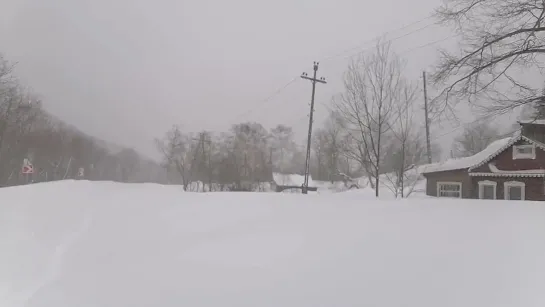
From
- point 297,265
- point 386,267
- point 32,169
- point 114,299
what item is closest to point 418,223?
point 386,267

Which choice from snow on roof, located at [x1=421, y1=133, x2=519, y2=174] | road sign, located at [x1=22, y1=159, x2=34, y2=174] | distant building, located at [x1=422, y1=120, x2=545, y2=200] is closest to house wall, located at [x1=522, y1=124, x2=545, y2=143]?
distant building, located at [x1=422, y1=120, x2=545, y2=200]

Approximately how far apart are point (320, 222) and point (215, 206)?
3.43 ft

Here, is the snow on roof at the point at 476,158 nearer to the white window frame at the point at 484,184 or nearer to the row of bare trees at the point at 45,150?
the white window frame at the point at 484,184

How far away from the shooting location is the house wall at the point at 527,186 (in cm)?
421

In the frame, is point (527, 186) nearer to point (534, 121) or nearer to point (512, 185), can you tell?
point (512, 185)

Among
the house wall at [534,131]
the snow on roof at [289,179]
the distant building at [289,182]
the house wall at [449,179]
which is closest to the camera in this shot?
the house wall at [534,131]

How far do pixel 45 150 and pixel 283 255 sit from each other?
330 inches

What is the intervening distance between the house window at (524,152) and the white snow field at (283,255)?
2.11 metres

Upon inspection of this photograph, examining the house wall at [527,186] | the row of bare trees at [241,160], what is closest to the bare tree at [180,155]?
the row of bare trees at [241,160]

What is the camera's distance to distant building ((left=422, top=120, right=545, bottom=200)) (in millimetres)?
4434

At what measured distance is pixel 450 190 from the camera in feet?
15.6

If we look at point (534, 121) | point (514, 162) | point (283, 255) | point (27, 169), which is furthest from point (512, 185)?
point (27, 169)

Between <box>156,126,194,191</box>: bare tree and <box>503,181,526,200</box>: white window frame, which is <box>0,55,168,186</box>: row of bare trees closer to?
<box>156,126,194,191</box>: bare tree

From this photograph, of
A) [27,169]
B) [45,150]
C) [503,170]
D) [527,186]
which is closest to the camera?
[527,186]
